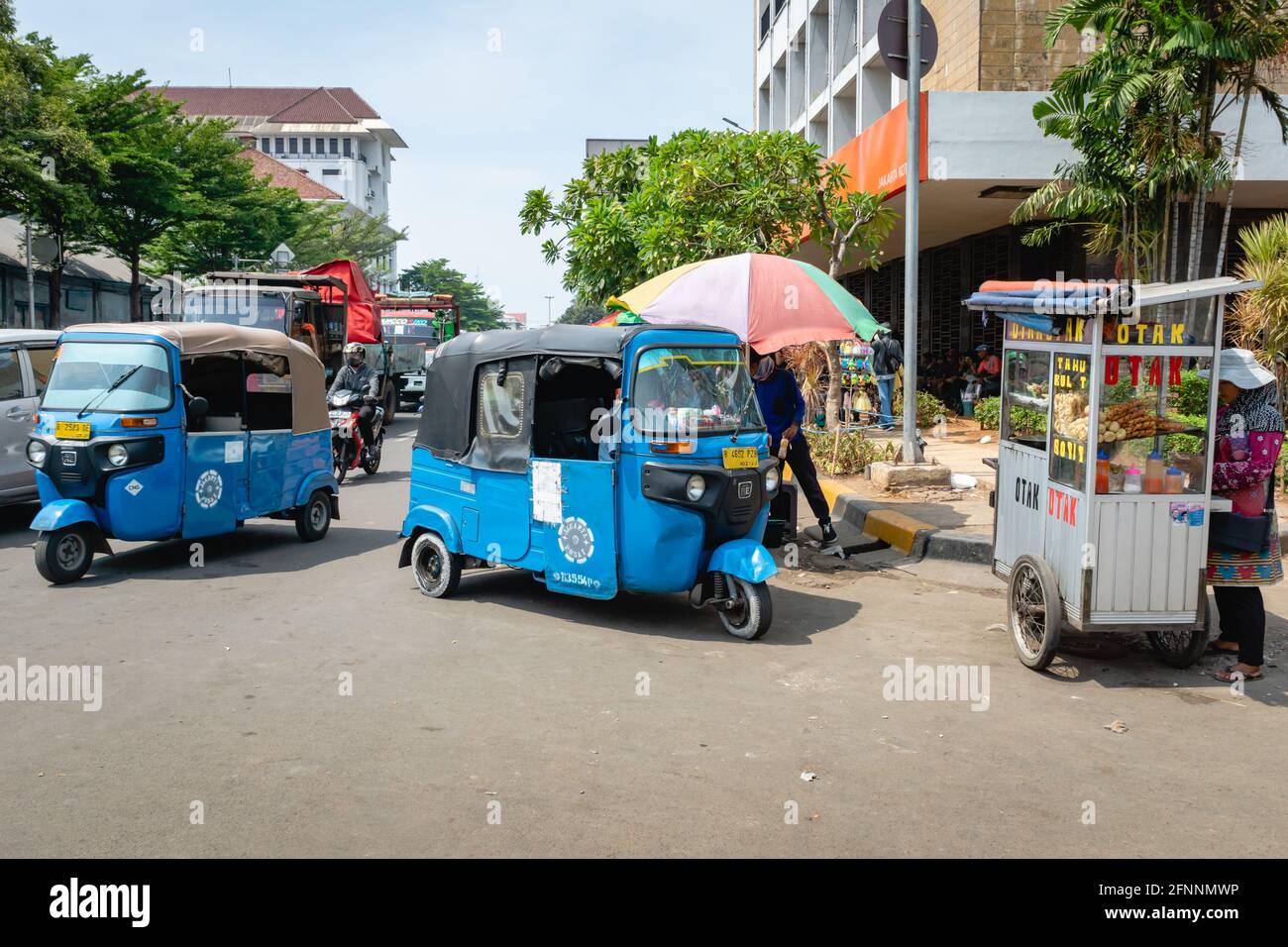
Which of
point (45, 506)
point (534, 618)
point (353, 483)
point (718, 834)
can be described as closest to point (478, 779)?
point (718, 834)

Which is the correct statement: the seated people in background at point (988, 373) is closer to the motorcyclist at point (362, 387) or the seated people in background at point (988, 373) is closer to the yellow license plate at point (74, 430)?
the motorcyclist at point (362, 387)

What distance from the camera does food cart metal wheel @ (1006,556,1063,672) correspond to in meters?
6.04

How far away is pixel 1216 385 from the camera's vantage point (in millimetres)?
6008

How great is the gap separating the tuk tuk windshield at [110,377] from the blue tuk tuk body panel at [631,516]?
3.13m

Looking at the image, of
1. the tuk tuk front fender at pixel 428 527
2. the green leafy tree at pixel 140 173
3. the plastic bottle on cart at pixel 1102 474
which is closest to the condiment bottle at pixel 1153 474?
the plastic bottle on cart at pixel 1102 474

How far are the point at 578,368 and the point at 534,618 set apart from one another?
1988 millimetres

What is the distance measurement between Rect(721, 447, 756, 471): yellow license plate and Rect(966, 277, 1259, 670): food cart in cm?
189

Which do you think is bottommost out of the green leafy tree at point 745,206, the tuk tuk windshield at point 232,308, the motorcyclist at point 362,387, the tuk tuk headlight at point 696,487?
the tuk tuk headlight at point 696,487

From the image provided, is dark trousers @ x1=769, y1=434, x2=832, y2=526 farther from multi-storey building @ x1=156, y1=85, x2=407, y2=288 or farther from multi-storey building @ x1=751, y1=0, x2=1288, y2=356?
multi-storey building @ x1=156, y1=85, x2=407, y2=288

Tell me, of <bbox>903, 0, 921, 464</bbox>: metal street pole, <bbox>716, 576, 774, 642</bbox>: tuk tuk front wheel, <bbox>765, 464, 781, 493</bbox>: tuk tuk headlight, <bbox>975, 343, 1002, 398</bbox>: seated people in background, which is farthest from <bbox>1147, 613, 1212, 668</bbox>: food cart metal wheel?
<bbox>975, 343, 1002, 398</bbox>: seated people in background

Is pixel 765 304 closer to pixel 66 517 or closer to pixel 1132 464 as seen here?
pixel 1132 464

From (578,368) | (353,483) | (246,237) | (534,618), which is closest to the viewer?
(534,618)

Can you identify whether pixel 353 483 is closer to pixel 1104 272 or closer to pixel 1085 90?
pixel 1085 90

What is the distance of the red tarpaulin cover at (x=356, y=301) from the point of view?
75.2 feet
